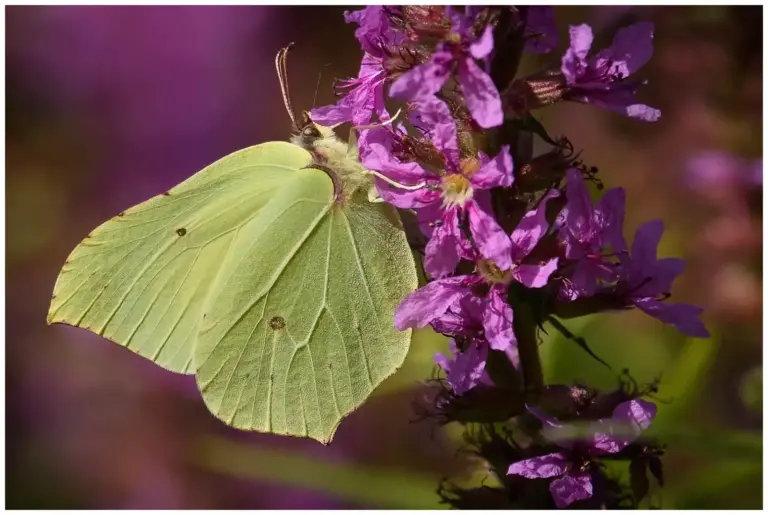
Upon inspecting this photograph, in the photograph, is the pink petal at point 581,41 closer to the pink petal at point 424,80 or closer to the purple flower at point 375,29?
the pink petal at point 424,80

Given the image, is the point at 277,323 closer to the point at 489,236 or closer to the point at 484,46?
the point at 489,236

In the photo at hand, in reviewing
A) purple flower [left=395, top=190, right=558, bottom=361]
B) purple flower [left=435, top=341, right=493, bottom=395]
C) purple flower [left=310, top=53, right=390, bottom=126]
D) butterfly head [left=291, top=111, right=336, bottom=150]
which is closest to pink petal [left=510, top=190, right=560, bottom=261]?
purple flower [left=395, top=190, right=558, bottom=361]

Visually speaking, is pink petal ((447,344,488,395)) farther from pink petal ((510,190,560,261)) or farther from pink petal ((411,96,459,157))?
pink petal ((411,96,459,157))

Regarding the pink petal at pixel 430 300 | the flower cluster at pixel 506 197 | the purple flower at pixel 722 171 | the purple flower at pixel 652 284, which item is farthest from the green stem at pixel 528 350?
the purple flower at pixel 722 171

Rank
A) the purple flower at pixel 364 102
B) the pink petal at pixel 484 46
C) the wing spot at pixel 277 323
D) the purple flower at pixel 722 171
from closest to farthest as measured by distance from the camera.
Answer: the pink petal at pixel 484 46 → the purple flower at pixel 364 102 → the wing spot at pixel 277 323 → the purple flower at pixel 722 171

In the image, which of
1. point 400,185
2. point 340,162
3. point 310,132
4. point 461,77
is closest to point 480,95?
point 461,77

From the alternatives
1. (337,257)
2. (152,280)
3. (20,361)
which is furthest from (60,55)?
(337,257)
